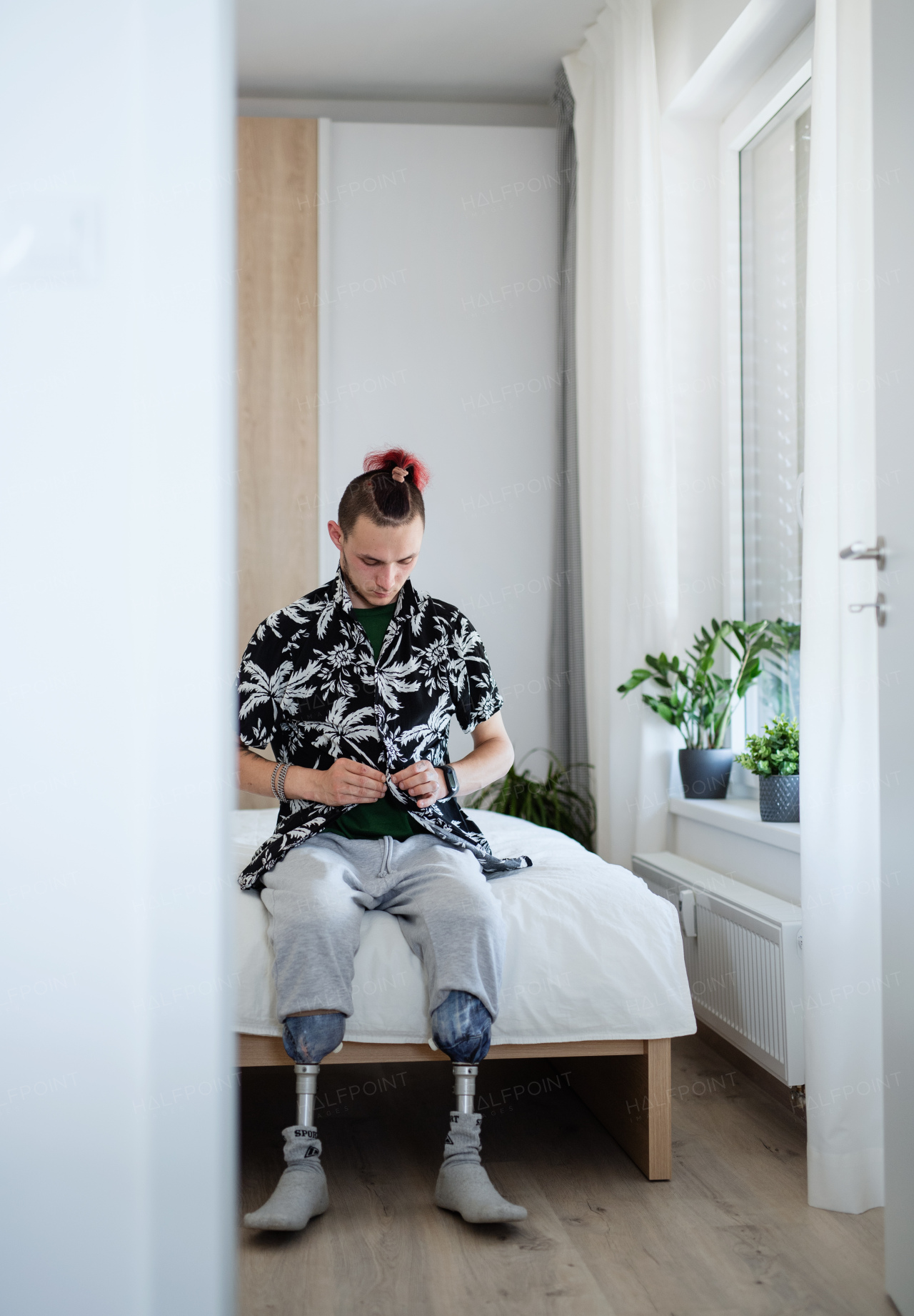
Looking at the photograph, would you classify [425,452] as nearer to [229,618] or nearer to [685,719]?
[685,719]

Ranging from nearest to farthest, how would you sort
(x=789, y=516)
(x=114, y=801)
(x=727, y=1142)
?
(x=114, y=801), (x=727, y=1142), (x=789, y=516)

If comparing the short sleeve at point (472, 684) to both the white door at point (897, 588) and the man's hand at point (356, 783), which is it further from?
the white door at point (897, 588)

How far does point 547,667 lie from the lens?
3.73m

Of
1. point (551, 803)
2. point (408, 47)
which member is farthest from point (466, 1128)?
point (408, 47)

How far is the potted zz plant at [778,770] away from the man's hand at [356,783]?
39.8 inches

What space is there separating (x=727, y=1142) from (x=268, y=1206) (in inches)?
34.6

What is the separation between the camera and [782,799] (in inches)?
93.9

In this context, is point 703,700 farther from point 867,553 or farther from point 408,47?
point 408,47

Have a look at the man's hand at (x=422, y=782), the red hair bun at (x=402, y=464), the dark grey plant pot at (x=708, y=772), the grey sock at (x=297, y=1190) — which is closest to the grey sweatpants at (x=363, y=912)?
the man's hand at (x=422, y=782)

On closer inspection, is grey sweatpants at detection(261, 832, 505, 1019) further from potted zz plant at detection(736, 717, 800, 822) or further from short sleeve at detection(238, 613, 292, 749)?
potted zz plant at detection(736, 717, 800, 822)

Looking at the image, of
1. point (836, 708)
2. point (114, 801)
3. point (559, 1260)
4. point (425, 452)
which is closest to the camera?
point (114, 801)

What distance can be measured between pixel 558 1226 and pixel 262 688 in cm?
101

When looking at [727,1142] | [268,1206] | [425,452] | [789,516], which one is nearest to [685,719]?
[789,516]

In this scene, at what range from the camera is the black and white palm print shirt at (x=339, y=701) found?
192 cm
